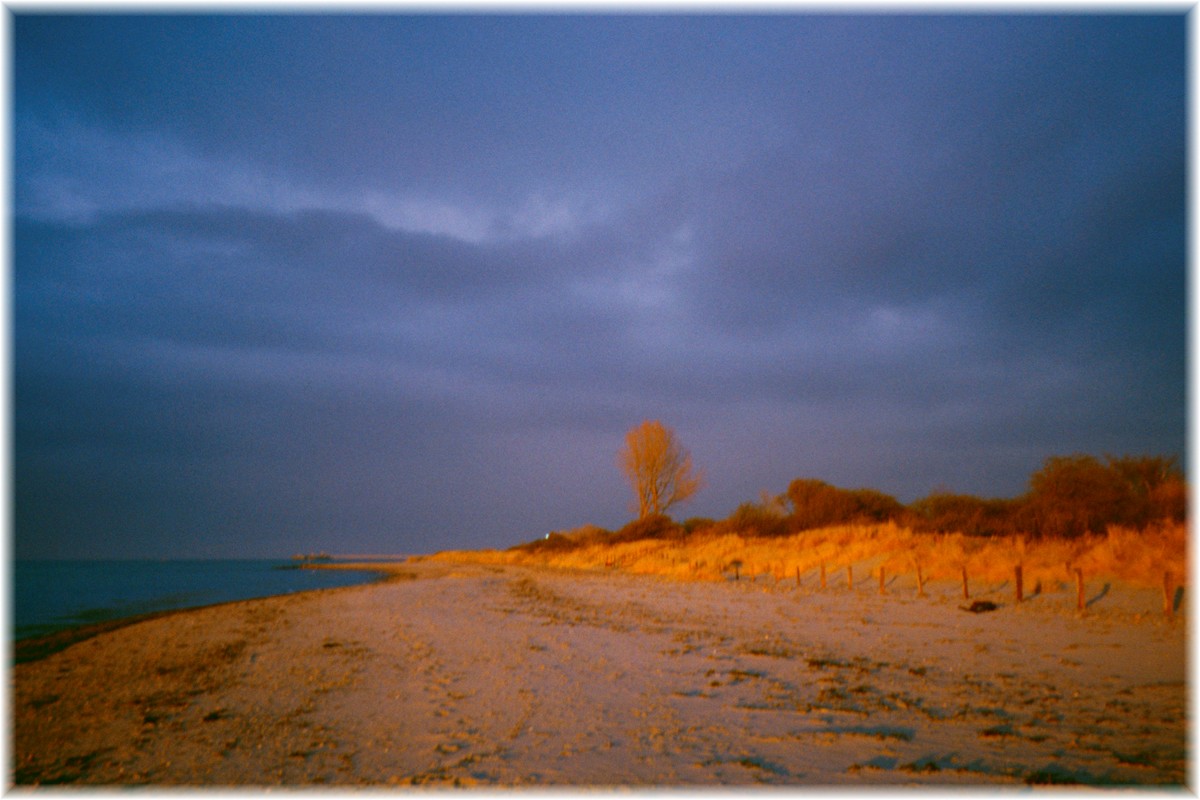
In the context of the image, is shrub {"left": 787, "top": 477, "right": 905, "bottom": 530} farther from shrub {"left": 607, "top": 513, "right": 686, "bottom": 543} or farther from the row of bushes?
shrub {"left": 607, "top": 513, "right": 686, "bottom": 543}

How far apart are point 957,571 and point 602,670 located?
14630mm

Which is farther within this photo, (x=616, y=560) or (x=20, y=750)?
(x=616, y=560)

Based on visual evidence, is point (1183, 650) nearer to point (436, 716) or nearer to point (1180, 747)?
point (1180, 747)

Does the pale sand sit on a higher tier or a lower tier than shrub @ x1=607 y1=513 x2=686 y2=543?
higher

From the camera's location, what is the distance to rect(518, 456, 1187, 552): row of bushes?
23.6m

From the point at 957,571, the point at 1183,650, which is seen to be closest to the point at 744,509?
the point at 957,571

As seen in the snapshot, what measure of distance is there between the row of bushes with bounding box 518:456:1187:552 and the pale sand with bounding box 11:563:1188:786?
10.2 metres

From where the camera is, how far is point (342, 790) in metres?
5.52

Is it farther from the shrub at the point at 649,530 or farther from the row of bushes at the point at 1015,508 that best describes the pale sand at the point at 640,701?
the shrub at the point at 649,530

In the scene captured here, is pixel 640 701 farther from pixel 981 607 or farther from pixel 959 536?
pixel 959 536

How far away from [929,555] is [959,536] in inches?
165

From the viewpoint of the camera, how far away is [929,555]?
70.7 ft

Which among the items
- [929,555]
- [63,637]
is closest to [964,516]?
[929,555]

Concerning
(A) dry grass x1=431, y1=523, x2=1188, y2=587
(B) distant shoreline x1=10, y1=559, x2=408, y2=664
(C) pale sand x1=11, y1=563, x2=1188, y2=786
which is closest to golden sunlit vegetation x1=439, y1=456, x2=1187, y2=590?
(A) dry grass x1=431, y1=523, x2=1188, y2=587
